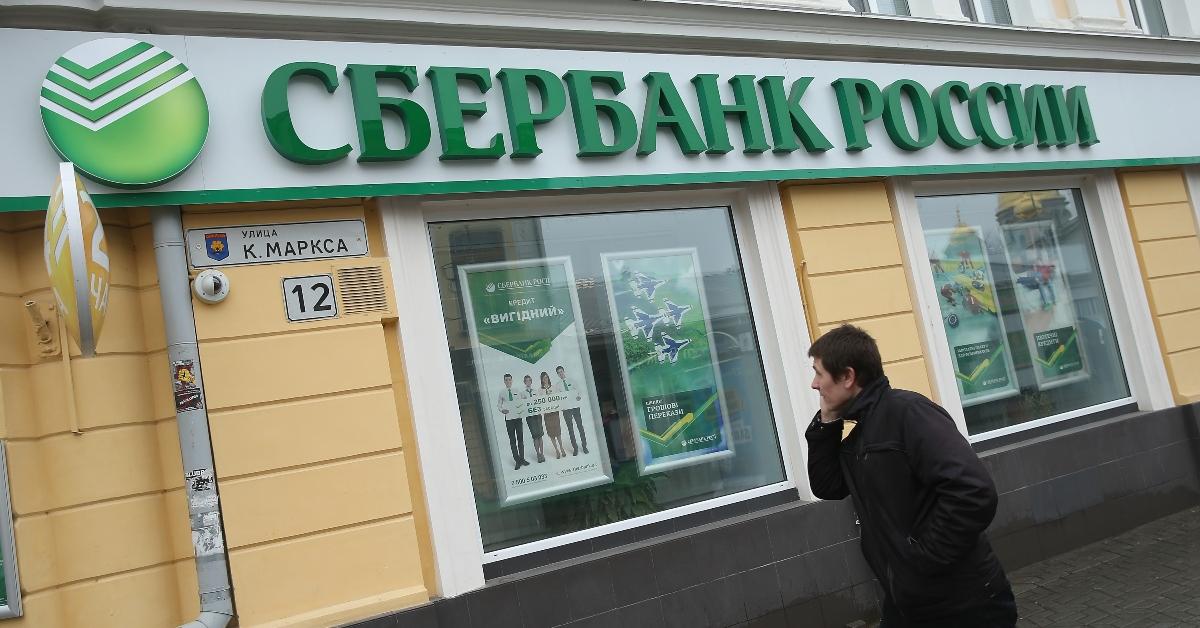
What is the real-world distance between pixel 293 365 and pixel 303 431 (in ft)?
1.09

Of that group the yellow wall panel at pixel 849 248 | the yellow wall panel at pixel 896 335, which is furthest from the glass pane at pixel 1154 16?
the yellow wall panel at pixel 896 335

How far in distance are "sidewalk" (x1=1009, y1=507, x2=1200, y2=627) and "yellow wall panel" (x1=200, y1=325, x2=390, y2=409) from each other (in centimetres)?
406

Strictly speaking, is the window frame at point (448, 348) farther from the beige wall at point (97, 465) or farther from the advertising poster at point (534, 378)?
the beige wall at point (97, 465)

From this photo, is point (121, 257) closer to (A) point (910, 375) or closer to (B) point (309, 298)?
(B) point (309, 298)

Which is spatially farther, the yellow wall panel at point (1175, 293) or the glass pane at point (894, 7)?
the yellow wall panel at point (1175, 293)

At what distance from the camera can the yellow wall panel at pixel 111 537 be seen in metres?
4.19

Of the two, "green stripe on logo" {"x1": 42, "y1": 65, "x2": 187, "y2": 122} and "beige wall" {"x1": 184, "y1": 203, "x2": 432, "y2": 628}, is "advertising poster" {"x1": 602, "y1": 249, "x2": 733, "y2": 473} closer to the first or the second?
"beige wall" {"x1": 184, "y1": 203, "x2": 432, "y2": 628}

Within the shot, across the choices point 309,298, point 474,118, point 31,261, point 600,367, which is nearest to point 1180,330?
point 600,367

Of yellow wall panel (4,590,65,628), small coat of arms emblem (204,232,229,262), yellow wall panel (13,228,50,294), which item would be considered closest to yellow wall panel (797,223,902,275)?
small coat of arms emblem (204,232,229,262)

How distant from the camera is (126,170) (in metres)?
4.27

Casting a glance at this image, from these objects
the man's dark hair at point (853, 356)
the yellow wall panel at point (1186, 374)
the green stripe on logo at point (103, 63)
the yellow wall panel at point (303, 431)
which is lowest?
the yellow wall panel at point (1186, 374)

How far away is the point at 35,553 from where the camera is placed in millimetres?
4125

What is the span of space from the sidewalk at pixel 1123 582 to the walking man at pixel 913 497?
10.3 feet

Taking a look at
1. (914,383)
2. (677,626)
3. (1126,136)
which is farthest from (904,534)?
(1126,136)
